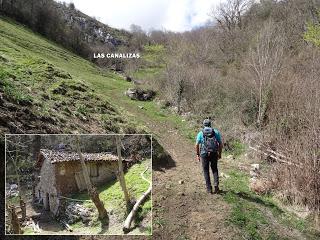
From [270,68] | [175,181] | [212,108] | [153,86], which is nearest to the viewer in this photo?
[175,181]

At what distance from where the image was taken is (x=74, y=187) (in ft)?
18.2

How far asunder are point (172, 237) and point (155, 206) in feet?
4.34

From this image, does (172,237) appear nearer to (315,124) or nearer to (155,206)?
(155,206)

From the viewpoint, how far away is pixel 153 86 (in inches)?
1323

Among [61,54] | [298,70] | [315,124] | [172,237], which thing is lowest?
[172,237]

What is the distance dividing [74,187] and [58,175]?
10.4 inches

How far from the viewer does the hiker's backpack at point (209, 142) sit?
10.8m

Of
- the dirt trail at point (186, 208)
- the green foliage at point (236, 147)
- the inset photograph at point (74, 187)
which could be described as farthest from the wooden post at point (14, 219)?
the green foliage at point (236, 147)

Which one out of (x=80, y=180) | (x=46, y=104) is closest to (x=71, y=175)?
(x=80, y=180)

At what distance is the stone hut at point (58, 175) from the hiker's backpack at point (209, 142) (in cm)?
550

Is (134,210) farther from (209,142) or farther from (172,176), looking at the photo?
(172,176)

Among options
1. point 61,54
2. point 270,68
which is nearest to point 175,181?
point 270,68

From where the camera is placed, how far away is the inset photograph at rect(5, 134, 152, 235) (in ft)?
17.9

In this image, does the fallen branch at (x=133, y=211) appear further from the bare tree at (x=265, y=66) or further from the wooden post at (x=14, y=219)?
the bare tree at (x=265, y=66)
